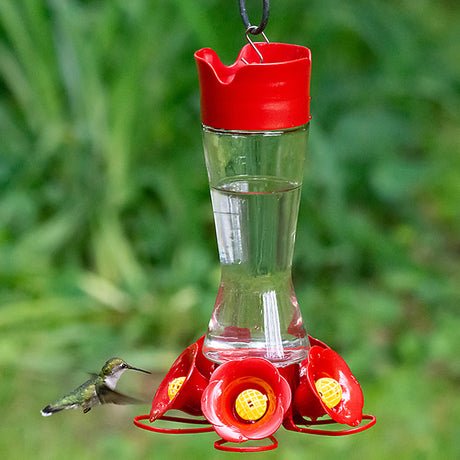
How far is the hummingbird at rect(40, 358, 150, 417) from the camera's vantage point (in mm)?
1056

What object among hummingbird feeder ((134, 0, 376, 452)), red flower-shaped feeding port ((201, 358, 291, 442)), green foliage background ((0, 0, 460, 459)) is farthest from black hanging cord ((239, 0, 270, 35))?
green foliage background ((0, 0, 460, 459))

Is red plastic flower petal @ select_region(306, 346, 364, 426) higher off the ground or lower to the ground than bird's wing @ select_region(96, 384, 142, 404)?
higher

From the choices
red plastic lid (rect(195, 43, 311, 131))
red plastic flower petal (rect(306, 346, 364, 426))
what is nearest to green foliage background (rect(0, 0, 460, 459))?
red plastic flower petal (rect(306, 346, 364, 426))

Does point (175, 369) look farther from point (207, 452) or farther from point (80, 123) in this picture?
point (80, 123)

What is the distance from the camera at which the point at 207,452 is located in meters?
2.04

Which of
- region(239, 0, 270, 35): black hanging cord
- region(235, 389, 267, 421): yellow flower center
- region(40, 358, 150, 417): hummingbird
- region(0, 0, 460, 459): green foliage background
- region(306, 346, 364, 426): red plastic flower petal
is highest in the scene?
region(239, 0, 270, 35): black hanging cord

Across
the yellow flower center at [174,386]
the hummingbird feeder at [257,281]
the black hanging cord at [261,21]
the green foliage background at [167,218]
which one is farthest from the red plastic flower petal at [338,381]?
the green foliage background at [167,218]

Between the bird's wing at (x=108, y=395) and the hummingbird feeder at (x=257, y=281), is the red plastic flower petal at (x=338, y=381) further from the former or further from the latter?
the bird's wing at (x=108, y=395)

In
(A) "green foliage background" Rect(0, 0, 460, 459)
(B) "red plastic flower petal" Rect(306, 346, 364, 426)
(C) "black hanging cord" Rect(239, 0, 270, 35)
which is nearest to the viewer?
(C) "black hanging cord" Rect(239, 0, 270, 35)

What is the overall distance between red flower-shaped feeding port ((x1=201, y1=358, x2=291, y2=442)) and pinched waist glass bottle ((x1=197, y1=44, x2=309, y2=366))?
0.05 metres

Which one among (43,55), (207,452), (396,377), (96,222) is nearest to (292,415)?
(207,452)

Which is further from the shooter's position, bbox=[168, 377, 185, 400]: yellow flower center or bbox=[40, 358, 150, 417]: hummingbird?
bbox=[40, 358, 150, 417]: hummingbird

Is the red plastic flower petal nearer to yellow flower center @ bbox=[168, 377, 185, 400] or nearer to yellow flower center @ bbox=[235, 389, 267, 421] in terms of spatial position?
yellow flower center @ bbox=[235, 389, 267, 421]

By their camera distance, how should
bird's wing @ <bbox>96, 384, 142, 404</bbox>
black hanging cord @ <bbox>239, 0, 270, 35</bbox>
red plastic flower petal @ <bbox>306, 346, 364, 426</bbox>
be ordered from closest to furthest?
1. black hanging cord @ <bbox>239, 0, 270, 35</bbox>
2. red plastic flower petal @ <bbox>306, 346, 364, 426</bbox>
3. bird's wing @ <bbox>96, 384, 142, 404</bbox>
